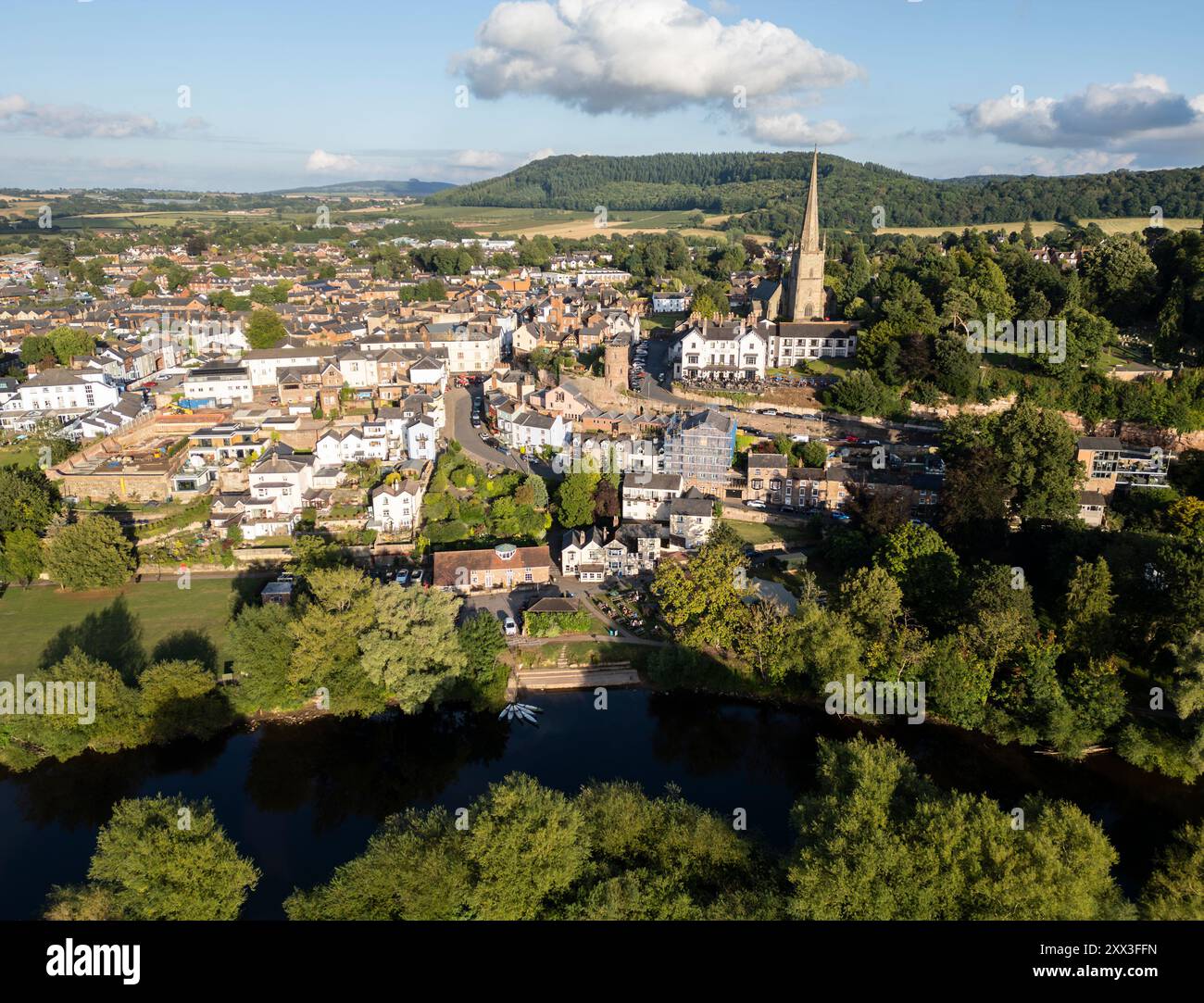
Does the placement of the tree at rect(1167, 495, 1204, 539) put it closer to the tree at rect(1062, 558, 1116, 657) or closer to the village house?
the tree at rect(1062, 558, 1116, 657)

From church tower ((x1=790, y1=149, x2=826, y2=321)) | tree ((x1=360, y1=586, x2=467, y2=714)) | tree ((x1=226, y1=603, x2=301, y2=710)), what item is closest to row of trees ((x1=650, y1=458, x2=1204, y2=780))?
tree ((x1=360, y1=586, x2=467, y2=714))

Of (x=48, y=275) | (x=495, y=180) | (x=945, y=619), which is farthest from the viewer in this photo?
(x=495, y=180)

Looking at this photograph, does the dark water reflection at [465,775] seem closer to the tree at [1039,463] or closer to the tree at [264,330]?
the tree at [1039,463]

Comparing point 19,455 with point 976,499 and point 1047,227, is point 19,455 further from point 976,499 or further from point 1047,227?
point 1047,227

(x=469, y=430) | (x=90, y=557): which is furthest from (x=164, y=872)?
(x=469, y=430)

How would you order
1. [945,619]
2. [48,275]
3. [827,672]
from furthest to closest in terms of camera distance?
[48,275] → [945,619] → [827,672]

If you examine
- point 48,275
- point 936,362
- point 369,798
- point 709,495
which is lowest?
point 369,798

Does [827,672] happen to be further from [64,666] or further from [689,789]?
[64,666]
